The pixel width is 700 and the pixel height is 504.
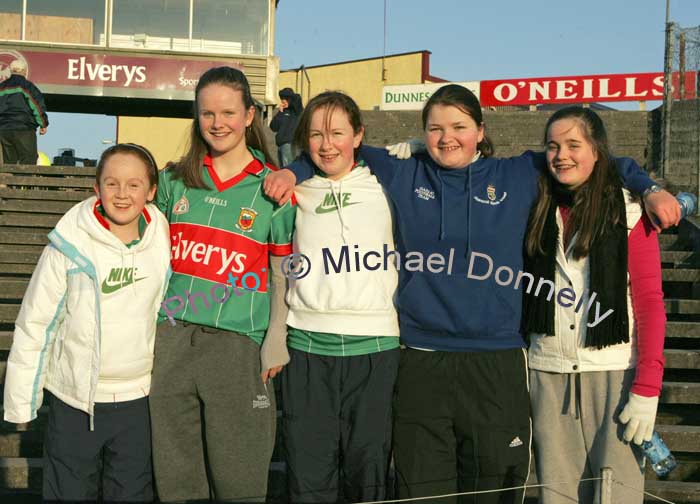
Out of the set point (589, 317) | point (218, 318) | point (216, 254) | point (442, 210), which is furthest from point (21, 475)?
point (589, 317)

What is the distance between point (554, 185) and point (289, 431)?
4.99 feet

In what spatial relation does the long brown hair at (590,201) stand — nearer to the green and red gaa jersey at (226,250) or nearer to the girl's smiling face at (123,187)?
the green and red gaa jersey at (226,250)

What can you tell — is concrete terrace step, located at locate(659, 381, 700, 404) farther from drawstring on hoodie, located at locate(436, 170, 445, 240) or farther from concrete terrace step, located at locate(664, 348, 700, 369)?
drawstring on hoodie, located at locate(436, 170, 445, 240)

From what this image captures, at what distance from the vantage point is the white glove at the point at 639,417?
2.98 meters

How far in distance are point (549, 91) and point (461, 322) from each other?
22509 millimetres

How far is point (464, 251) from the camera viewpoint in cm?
312

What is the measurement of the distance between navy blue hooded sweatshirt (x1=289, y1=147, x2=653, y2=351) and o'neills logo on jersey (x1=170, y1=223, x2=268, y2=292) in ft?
2.07

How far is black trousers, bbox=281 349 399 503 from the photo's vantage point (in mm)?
3178

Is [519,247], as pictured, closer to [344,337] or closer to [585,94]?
[344,337]

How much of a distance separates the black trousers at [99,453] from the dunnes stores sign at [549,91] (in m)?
20.5

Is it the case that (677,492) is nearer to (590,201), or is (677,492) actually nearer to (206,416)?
(590,201)

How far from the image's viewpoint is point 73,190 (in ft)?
32.8

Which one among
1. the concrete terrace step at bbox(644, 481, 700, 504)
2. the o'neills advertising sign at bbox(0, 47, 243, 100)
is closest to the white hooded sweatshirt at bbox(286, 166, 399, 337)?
the concrete terrace step at bbox(644, 481, 700, 504)

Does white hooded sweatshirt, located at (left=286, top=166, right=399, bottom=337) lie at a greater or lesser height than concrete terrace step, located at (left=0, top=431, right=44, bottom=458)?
greater
